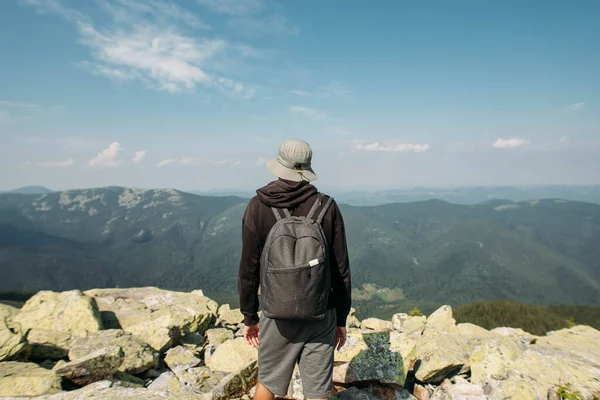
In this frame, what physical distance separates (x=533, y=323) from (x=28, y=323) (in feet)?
317

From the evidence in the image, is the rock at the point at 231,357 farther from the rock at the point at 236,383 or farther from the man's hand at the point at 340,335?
the man's hand at the point at 340,335

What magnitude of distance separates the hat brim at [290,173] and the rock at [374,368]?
5560mm

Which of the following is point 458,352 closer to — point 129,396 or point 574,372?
point 574,372

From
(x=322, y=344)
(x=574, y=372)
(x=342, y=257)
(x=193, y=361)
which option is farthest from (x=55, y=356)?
(x=574, y=372)

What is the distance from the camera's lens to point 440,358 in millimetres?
8492

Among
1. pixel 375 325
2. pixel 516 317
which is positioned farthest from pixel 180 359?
pixel 516 317

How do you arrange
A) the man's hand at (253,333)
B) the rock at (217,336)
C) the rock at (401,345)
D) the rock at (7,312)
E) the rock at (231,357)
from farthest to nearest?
the rock at (217,336) → the rock at (7,312) → the rock at (231,357) → the rock at (401,345) → the man's hand at (253,333)

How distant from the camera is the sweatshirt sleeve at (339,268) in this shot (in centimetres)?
492

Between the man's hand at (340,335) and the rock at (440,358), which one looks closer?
the man's hand at (340,335)

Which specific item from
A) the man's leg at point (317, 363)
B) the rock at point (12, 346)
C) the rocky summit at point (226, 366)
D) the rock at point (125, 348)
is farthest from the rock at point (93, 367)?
the man's leg at point (317, 363)

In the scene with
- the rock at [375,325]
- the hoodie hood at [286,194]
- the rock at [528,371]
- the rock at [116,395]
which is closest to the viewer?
the hoodie hood at [286,194]

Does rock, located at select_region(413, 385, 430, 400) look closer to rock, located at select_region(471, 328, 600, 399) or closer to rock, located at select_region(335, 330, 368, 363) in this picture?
rock, located at select_region(471, 328, 600, 399)

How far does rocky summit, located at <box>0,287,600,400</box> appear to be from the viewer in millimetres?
6945

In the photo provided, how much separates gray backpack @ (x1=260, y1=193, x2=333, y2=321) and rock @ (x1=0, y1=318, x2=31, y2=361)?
346 inches
